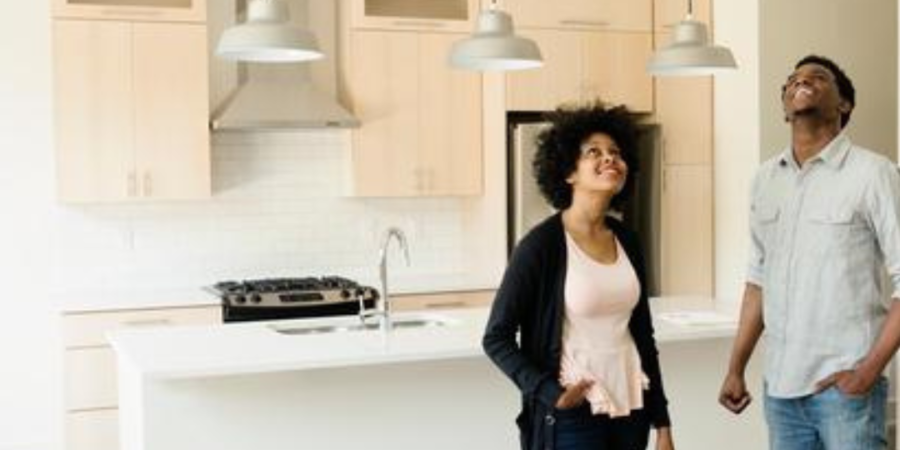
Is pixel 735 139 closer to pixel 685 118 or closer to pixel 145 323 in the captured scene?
pixel 685 118

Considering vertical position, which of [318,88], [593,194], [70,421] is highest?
[318,88]

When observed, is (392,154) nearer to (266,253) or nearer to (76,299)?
(266,253)

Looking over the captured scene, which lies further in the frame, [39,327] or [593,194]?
[39,327]

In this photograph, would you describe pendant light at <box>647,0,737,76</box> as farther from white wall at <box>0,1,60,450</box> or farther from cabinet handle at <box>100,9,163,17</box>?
white wall at <box>0,1,60,450</box>

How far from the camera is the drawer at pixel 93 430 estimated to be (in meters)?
5.07

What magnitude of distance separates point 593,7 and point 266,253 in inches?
85.8

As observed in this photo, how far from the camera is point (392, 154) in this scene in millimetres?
5793

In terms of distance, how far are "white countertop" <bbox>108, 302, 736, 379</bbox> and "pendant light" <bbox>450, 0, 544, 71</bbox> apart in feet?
3.01

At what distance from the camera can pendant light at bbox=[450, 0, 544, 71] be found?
3561 mm

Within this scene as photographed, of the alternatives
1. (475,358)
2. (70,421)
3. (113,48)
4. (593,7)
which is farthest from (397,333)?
(593,7)

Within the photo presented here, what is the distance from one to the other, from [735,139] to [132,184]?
2896mm

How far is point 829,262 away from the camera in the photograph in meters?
2.81

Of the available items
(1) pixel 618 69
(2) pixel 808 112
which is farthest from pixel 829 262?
(1) pixel 618 69

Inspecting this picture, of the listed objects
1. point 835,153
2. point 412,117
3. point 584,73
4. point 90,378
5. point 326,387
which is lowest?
point 90,378
